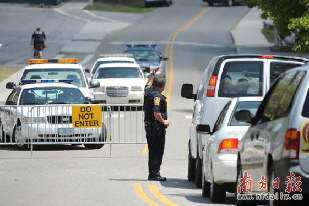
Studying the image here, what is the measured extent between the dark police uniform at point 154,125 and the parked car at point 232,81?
68 centimetres

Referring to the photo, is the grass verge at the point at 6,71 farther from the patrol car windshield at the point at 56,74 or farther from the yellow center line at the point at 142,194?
the yellow center line at the point at 142,194

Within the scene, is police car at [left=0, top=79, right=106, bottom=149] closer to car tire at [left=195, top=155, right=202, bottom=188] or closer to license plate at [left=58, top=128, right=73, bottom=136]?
license plate at [left=58, top=128, right=73, bottom=136]

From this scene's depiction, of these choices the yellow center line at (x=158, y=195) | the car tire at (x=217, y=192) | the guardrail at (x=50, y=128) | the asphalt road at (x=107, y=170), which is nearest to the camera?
the car tire at (x=217, y=192)

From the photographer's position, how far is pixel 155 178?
14.1 m

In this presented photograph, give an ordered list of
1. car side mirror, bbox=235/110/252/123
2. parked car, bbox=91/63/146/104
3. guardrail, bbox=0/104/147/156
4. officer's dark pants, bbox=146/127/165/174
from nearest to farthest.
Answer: car side mirror, bbox=235/110/252/123, officer's dark pants, bbox=146/127/165/174, guardrail, bbox=0/104/147/156, parked car, bbox=91/63/146/104

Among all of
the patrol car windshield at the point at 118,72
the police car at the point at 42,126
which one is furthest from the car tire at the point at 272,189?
the patrol car windshield at the point at 118,72

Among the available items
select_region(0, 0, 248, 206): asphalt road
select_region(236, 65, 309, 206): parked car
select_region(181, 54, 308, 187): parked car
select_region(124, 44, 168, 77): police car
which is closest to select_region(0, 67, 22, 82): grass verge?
select_region(0, 0, 248, 206): asphalt road

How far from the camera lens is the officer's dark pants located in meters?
14.1

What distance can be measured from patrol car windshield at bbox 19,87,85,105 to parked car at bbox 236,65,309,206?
11894 millimetres

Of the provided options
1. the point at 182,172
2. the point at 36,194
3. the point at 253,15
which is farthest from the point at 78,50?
the point at 36,194

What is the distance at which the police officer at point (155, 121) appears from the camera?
13.9m

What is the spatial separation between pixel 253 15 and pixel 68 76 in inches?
1831

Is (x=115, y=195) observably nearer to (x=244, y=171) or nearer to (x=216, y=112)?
Answer: (x=216, y=112)

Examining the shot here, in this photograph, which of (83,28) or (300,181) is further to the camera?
(83,28)
